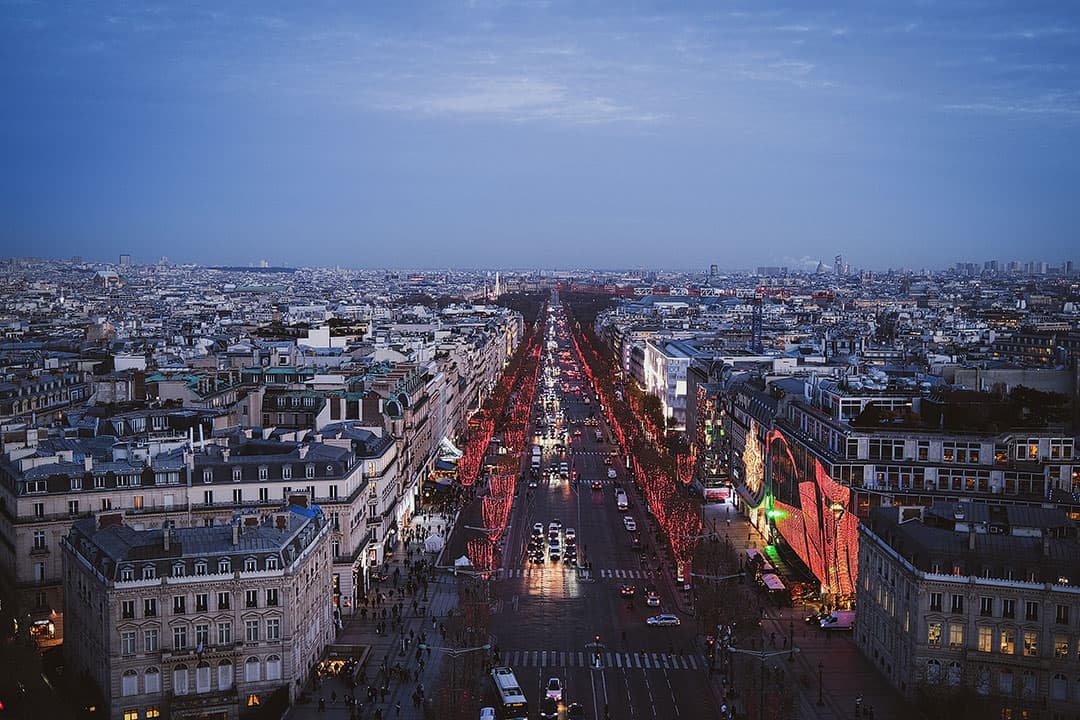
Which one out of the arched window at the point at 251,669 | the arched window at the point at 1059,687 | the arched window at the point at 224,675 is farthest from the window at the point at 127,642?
the arched window at the point at 1059,687

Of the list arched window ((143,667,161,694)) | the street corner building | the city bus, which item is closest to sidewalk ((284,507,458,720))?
the street corner building

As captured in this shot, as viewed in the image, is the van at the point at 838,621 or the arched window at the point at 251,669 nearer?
the arched window at the point at 251,669

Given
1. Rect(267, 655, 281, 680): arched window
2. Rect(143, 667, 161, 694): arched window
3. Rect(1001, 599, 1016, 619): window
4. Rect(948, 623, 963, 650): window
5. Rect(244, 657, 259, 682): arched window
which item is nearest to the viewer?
Rect(143, 667, 161, 694): arched window

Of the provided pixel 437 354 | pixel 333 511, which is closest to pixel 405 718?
pixel 333 511

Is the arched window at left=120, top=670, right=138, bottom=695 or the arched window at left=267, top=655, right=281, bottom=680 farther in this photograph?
the arched window at left=267, top=655, right=281, bottom=680

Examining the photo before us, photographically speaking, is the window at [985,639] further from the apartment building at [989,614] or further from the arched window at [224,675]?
the arched window at [224,675]

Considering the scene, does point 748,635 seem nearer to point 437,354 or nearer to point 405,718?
point 405,718

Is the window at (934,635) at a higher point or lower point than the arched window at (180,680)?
higher

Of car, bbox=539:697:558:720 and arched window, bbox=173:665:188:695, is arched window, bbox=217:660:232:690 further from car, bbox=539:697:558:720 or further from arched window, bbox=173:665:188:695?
car, bbox=539:697:558:720
